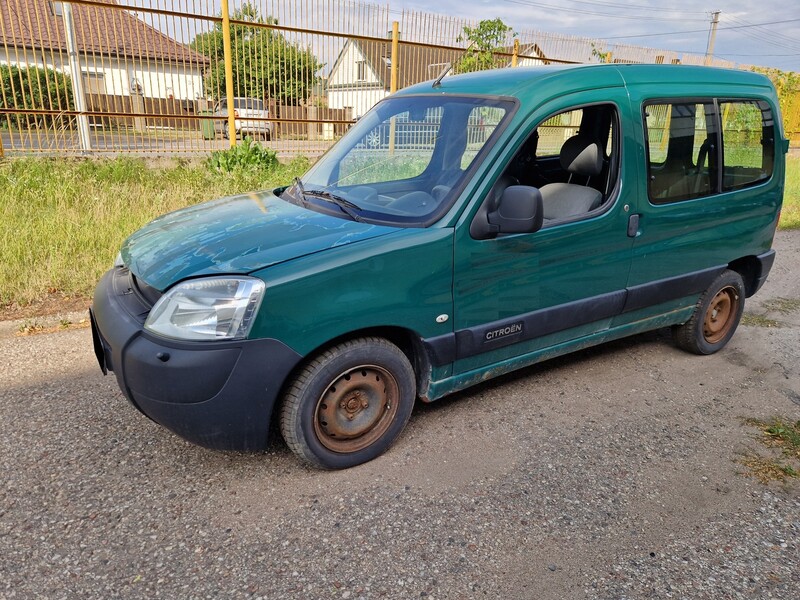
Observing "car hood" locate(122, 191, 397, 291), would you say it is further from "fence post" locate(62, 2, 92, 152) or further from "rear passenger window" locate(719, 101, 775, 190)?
"fence post" locate(62, 2, 92, 152)

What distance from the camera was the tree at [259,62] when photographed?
9.21 metres

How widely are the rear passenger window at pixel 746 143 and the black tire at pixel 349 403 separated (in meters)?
2.70

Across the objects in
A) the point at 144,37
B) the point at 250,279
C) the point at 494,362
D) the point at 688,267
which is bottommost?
the point at 494,362

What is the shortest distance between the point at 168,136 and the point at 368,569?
8629mm

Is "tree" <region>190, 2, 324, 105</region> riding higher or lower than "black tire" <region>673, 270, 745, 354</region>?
higher

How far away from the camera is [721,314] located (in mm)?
4535

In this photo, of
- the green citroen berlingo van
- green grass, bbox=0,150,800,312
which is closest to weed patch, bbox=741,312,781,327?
the green citroen berlingo van

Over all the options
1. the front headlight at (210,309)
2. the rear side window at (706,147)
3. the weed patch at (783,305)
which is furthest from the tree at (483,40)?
the front headlight at (210,309)

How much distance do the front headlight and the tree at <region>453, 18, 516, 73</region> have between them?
1017cm

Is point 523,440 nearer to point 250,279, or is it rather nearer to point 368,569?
point 368,569

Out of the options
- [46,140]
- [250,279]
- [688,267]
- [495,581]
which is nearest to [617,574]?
[495,581]

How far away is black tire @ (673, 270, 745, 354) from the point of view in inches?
169

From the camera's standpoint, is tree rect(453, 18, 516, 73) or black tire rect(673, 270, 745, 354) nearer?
black tire rect(673, 270, 745, 354)

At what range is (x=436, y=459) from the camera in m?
3.08
